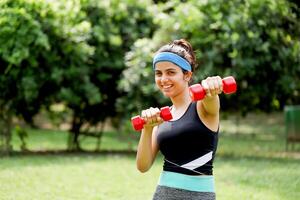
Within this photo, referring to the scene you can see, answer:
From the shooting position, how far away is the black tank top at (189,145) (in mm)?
3512

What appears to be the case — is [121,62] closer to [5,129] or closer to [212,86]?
[5,129]

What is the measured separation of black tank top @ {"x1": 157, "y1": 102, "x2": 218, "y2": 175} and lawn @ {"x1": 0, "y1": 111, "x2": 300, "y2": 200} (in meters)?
3.49

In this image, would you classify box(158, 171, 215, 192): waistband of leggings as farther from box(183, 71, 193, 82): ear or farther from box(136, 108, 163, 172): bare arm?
box(183, 71, 193, 82): ear

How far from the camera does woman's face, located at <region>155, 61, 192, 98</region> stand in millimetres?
3637

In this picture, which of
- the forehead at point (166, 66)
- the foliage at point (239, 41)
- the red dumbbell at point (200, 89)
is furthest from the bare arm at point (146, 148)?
the foliage at point (239, 41)

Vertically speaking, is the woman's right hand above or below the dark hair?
below

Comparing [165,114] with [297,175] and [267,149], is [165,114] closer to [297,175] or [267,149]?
[297,175]

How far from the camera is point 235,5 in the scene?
35.2 ft

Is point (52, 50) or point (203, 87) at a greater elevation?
Answer: point (52, 50)

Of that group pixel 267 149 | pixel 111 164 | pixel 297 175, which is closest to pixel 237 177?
pixel 297 175

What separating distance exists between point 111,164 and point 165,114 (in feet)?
21.7

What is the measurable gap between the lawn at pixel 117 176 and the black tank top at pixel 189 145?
349cm

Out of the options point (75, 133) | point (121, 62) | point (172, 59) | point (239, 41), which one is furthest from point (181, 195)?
point (75, 133)

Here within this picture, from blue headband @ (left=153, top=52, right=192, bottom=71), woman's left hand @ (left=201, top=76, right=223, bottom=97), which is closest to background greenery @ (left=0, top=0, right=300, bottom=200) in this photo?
blue headband @ (left=153, top=52, right=192, bottom=71)
